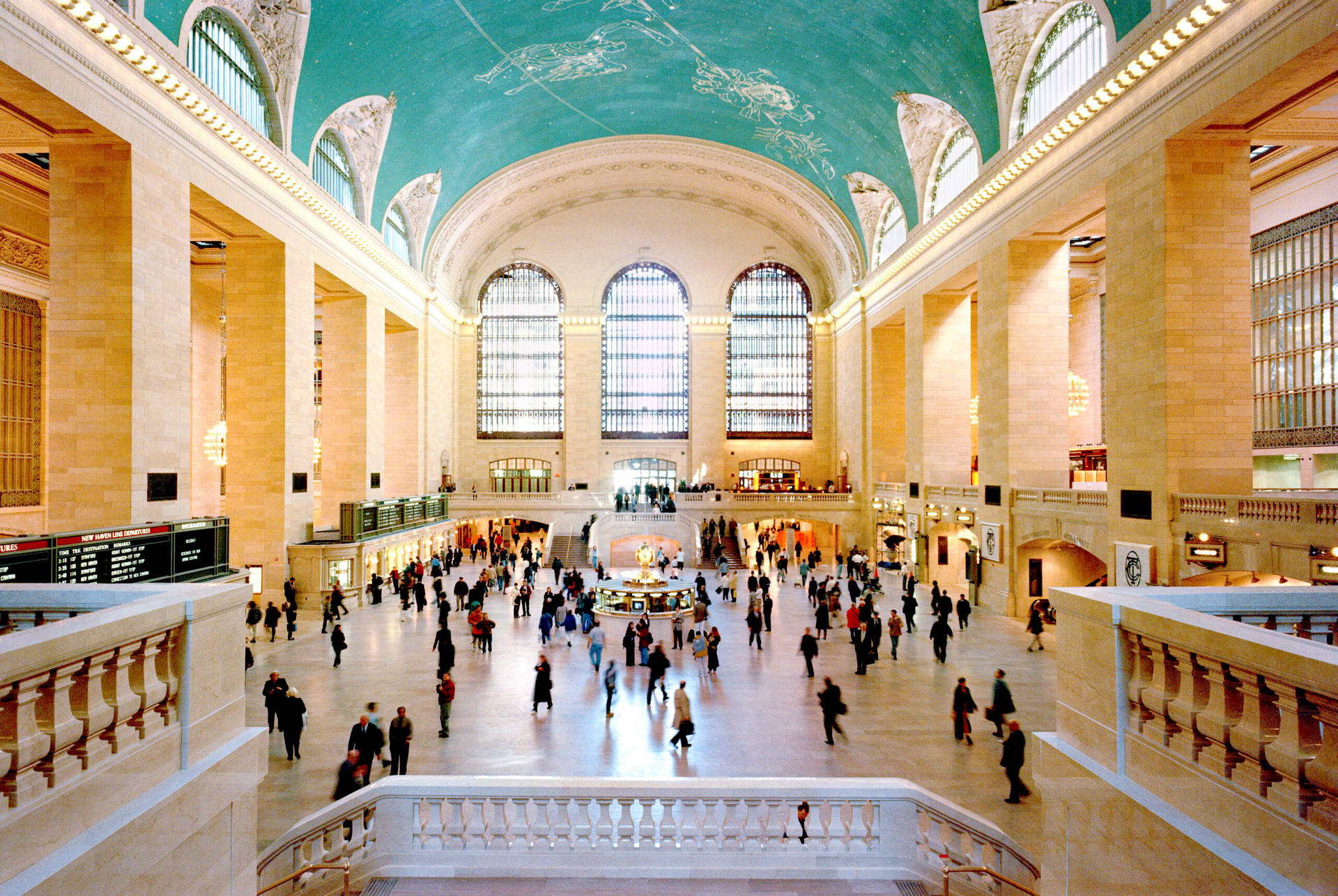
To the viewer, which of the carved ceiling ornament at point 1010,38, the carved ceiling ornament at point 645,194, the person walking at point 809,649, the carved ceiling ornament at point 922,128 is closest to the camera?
the person walking at point 809,649

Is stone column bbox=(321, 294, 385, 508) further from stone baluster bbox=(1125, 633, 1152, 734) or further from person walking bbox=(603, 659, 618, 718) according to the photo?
stone baluster bbox=(1125, 633, 1152, 734)

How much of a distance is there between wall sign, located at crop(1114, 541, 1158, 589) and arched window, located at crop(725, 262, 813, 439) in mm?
21692

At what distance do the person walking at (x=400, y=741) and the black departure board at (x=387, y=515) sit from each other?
1215 cm

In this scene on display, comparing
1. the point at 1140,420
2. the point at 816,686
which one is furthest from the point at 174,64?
the point at 1140,420

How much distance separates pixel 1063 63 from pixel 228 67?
55.2ft

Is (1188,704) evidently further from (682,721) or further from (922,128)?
(922,128)

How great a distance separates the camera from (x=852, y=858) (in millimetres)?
5297

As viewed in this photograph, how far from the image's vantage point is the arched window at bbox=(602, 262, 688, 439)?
111ft

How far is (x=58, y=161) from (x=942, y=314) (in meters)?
21.0

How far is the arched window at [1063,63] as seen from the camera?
45.1 feet

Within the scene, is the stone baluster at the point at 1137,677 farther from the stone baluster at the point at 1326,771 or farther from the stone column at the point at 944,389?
the stone column at the point at 944,389

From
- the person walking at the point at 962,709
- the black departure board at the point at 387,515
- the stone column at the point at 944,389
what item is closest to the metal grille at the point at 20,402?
the black departure board at the point at 387,515

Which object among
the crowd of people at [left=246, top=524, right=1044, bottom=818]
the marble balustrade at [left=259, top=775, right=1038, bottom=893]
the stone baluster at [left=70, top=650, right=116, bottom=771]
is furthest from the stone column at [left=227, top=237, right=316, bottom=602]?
the stone baluster at [left=70, top=650, right=116, bottom=771]

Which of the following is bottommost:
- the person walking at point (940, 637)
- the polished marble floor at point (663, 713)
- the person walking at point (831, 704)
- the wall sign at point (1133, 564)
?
the polished marble floor at point (663, 713)
